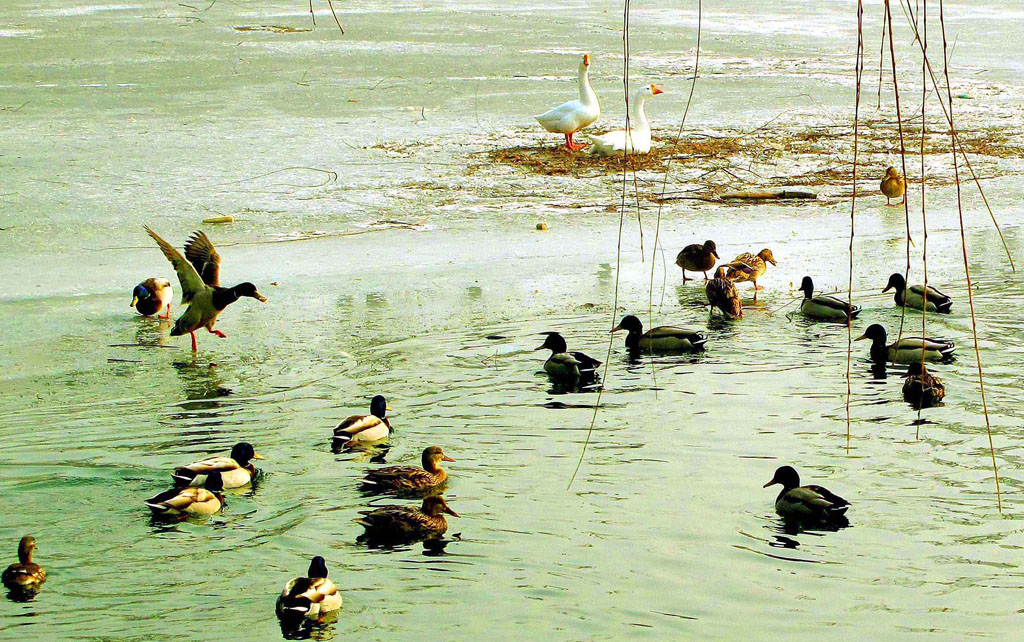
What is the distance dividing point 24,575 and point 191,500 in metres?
0.83

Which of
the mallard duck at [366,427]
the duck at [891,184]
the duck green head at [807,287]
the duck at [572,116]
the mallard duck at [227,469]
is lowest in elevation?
the mallard duck at [227,469]

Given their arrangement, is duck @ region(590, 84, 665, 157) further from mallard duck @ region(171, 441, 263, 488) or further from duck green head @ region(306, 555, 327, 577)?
duck green head @ region(306, 555, 327, 577)

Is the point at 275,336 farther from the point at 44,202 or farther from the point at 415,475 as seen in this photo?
the point at 44,202

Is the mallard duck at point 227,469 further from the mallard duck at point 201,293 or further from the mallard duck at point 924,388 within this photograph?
the mallard duck at point 924,388

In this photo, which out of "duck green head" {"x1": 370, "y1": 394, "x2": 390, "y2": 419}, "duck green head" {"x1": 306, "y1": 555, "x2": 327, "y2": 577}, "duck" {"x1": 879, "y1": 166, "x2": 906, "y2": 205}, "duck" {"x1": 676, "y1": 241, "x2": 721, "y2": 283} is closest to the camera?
"duck green head" {"x1": 306, "y1": 555, "x2": 327, "y2": 577}

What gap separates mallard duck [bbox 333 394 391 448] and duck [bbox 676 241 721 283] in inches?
141

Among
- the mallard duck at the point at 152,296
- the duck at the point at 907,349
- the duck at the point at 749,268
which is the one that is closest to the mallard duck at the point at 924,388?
the duck at the point at 907,349

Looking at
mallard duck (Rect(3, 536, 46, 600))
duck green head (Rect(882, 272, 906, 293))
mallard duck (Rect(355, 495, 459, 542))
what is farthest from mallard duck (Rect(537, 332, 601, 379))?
mallard duck (Rect(3, 536, 46, 600))

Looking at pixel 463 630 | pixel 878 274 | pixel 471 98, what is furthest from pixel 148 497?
pixel 471 98

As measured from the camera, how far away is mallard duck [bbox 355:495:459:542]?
5.55 m

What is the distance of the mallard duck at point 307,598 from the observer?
4.66 meters

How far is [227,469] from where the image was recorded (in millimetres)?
5945

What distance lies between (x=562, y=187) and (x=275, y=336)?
4.79 meters

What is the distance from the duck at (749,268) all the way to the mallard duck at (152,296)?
13.0 feet
